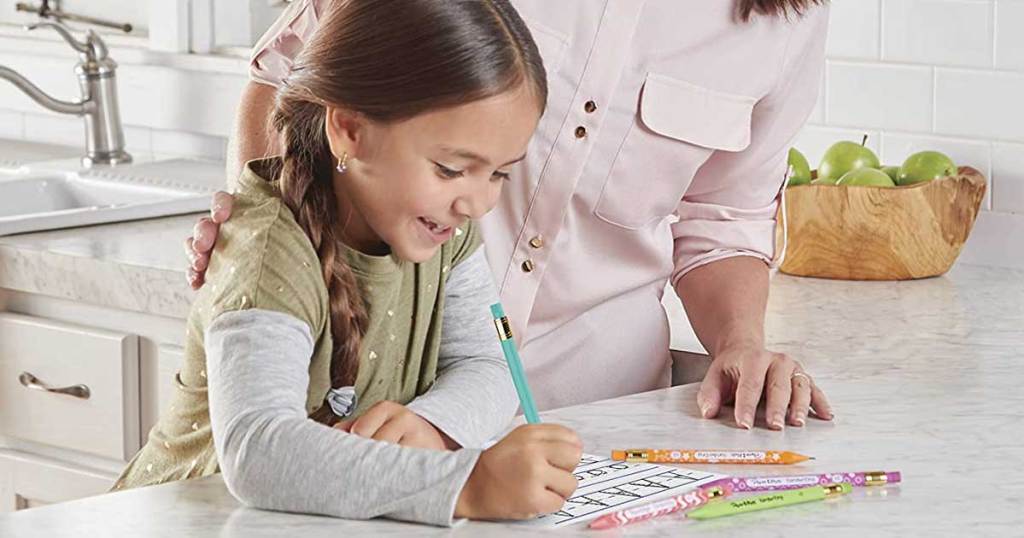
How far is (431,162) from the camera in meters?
1.41

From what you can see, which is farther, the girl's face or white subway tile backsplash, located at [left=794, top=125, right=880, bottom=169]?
white subway tile backsplash, located at [left=794, top=125, right=880, bottom=169]

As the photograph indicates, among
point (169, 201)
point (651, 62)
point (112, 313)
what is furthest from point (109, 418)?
point (651, 62)

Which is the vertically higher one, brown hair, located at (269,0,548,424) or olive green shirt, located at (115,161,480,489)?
brown hair, located at (269,0,548,424)

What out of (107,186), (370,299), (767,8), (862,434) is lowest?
(107,186)

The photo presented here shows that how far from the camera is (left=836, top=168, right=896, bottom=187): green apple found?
94.4 inches

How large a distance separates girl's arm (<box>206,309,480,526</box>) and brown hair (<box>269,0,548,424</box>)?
0.14 metres

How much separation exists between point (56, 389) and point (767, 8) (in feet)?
3.91

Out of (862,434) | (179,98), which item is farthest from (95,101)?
(862,434)

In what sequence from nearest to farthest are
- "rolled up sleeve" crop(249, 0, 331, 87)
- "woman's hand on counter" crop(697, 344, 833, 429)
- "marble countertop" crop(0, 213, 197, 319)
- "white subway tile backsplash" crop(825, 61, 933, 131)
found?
"woman's hand on counter" crop(697, 344, 833, 429)
"rolled up sleeve" crop(249, 0, 331, 87)
"marble countertop" crop(0, 213, 197, 319)
"white subway tile backsplash" crop(825, 61, 933, 131)

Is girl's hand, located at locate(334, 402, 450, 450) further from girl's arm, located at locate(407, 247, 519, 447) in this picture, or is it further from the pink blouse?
the pink blouse


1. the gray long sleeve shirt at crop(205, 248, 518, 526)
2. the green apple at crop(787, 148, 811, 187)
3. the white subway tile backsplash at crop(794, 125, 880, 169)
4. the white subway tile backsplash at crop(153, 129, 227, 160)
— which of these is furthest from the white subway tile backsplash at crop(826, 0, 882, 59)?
the gray long sleeve shirt at crop(205, 248, 518, 526)

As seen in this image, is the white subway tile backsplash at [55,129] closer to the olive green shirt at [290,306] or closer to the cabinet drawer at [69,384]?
the cabinet drawer at [69,384]

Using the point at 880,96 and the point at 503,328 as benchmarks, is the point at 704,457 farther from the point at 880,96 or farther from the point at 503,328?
the point at 880,96

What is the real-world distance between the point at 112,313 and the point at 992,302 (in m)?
1.21
